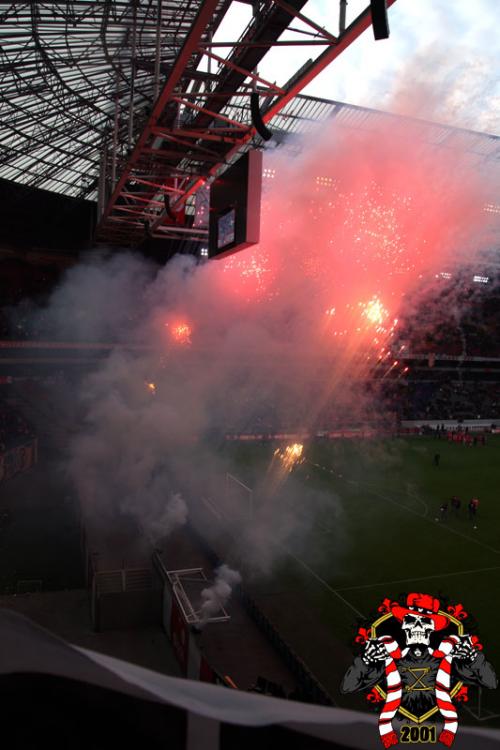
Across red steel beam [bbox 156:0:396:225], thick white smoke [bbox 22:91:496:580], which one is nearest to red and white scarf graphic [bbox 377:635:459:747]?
red steel beam [bbox 156:0:396:225]

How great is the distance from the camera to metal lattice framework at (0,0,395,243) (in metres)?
7.20

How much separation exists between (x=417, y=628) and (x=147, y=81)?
45.8 ft

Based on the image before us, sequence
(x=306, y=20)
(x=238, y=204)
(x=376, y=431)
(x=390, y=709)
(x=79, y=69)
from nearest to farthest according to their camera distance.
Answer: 1. (x=390, y=709)
2. (x=306, y=20)
3. (x=238, y=204)
4. (x=79, y=69)
5. (x=376, y=431)

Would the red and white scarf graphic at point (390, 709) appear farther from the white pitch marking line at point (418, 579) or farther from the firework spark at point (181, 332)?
the firework spark at point (181, 332)

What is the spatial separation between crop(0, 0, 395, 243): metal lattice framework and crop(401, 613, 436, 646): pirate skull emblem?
620 centimetres

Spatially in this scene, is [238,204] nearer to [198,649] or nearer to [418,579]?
[198,649]

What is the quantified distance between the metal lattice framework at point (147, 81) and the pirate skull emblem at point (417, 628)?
20.3 ft

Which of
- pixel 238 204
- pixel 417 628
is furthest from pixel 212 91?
pixel 417 628

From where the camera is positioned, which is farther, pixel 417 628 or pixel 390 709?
pixel 417 628

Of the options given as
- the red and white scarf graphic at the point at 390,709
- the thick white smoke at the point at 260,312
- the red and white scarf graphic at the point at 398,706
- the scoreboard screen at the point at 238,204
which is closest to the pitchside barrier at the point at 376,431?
the thick white smoke at the point at 260,312

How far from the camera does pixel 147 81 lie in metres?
14.4

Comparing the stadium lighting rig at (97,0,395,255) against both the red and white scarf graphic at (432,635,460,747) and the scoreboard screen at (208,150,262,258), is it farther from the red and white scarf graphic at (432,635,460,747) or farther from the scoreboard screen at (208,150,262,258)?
the red and white scarf graphic at (432,635,460,747)

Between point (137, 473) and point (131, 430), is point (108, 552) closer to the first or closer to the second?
point (137, 473)

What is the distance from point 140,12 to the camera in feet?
34.7
